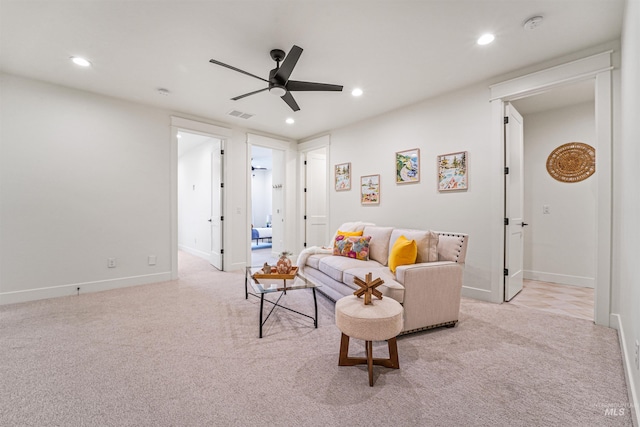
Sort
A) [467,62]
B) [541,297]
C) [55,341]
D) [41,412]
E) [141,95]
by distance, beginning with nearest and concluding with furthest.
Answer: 1. [41,412]
2. [55,341]
3. [467,62]
4. [541,297]
5. [141,95]

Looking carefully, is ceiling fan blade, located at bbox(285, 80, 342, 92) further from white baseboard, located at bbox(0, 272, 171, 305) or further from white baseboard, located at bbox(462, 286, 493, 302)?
white baseboard, located at bbox(0, 272, 171, 305)

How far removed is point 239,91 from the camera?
3646 mm

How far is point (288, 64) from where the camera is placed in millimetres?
2344

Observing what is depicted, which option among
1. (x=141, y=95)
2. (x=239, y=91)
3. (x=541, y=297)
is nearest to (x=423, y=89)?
(x=239, y=91)

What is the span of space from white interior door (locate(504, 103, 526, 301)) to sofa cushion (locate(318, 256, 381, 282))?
157 cm

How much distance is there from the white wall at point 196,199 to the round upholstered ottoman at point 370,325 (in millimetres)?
4656

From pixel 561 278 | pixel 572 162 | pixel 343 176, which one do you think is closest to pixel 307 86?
pixel 343 176

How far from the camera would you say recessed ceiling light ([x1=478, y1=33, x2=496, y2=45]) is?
→ 2.47 meters

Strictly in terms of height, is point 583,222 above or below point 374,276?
above

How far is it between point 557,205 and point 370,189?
2.80m

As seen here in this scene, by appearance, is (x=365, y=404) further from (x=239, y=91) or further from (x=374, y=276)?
(x=239, y=91)

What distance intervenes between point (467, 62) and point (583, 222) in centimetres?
304

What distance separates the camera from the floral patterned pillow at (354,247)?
11.1 feet

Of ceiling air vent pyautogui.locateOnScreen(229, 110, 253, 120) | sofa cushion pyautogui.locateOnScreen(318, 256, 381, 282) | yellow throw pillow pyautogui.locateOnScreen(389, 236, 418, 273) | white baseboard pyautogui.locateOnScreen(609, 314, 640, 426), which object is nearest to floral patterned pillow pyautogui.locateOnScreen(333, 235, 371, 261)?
sofa cushion pyautogui.locateOnScreen(318, 256, 381, 282)
